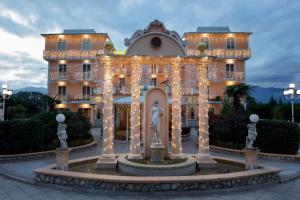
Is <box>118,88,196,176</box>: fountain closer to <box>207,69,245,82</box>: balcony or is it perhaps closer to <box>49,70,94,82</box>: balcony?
<box>207,69,245,82</box>: balcony

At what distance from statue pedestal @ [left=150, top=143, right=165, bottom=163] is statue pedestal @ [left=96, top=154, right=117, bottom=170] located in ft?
4.92

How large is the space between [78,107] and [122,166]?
24.7 meters

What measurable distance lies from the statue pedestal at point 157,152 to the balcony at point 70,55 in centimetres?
2441

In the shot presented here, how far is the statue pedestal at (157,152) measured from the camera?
29.4 feet

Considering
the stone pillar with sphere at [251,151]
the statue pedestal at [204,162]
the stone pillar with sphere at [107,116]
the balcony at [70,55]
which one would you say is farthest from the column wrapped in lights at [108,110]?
the balcony at [70,55]

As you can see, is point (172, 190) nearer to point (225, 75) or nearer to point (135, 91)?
point (135, 91)

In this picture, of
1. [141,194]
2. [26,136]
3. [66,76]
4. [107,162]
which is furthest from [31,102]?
[141,194]

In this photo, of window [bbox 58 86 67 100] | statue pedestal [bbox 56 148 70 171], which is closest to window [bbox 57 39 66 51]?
window [bbox 58 86 67 100]

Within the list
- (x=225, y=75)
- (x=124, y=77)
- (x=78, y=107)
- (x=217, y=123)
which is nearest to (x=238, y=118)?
(x=217, y=123)

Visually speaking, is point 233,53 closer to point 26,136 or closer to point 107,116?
point 107,116

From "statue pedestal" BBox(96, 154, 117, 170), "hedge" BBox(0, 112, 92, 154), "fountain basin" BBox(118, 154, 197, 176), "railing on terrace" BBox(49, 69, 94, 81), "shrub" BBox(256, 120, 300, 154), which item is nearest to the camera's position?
"fountain basin" BBox(118, 154, 197, 176)

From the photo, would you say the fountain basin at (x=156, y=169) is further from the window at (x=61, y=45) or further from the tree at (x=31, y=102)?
the window at (x=61, y=45)

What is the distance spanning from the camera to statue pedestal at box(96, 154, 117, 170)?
29.7 ft

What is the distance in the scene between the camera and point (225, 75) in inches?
1184
